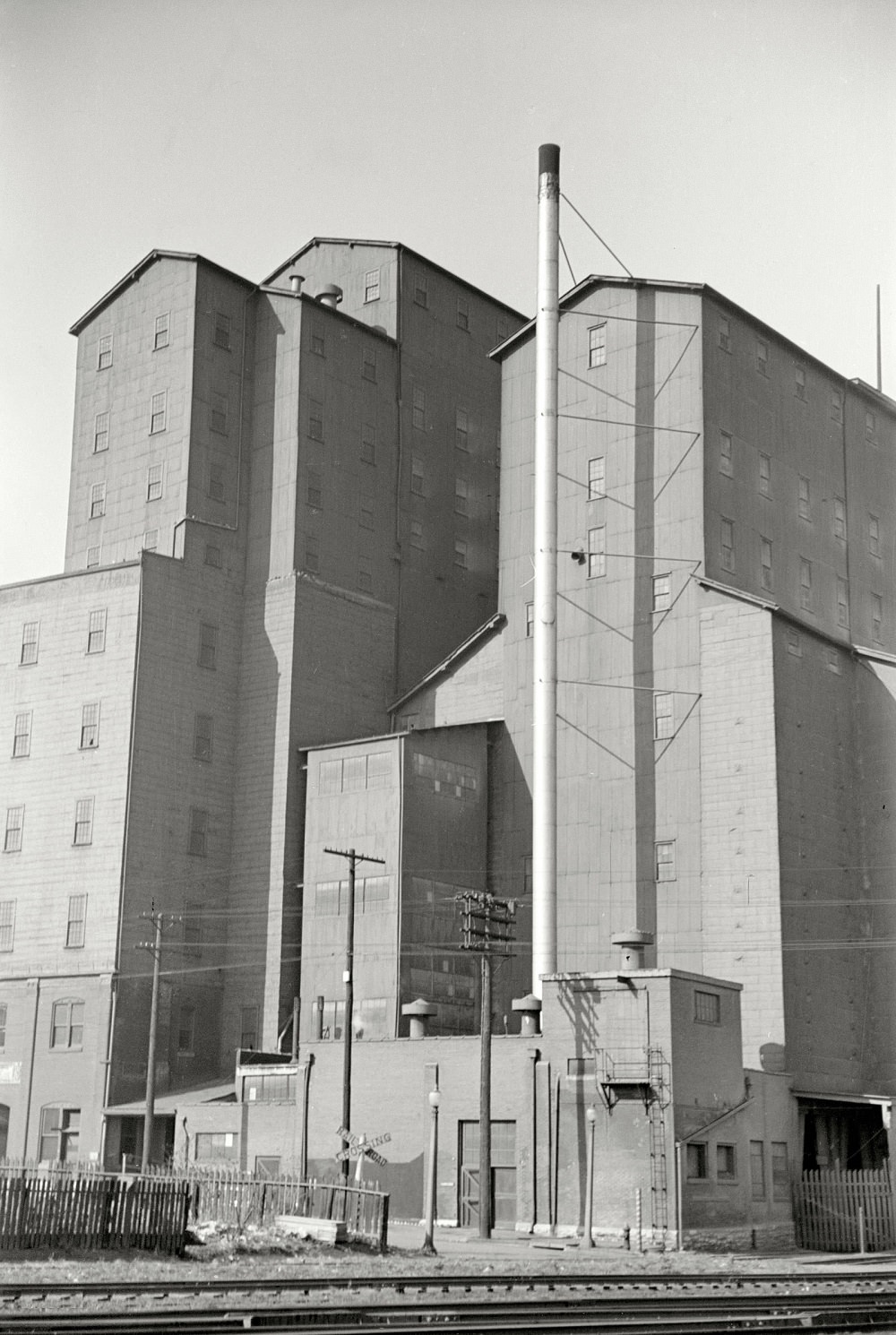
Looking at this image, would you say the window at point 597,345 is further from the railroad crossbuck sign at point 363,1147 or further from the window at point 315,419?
the railroad crossbuck sign at point 363,1147

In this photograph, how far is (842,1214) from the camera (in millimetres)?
46000

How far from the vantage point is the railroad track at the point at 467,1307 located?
18.0 metres

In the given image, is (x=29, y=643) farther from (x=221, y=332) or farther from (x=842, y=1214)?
(x=842, y=1214)

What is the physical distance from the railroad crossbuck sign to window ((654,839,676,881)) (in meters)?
15.3

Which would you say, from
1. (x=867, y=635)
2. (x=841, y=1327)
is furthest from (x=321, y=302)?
(x=841, y=1327)

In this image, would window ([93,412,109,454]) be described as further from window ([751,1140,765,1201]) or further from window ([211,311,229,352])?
window ([751,1140,765,1201])

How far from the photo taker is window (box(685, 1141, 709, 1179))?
4153 cm

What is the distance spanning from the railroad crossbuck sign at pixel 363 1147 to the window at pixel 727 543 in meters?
25.7

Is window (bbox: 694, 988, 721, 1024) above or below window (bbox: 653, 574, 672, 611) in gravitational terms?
below

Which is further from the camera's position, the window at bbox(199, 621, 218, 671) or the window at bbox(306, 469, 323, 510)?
the window at bbox(306, 469, 323, 510)

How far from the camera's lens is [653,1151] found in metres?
41.1

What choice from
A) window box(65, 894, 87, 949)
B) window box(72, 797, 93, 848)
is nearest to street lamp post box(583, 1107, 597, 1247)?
window box(65, 894, 87, 949)

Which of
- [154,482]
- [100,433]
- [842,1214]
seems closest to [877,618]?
[842,1214]

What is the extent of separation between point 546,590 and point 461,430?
62.9ft
